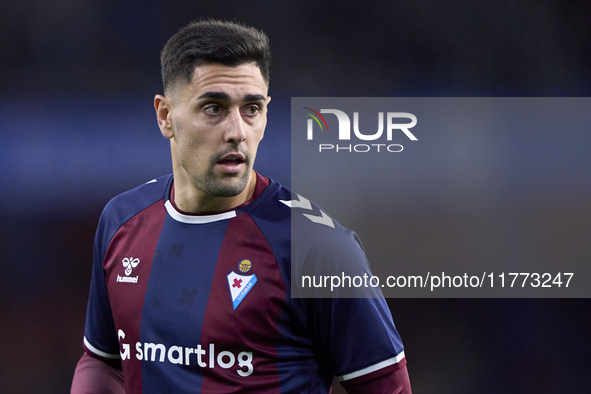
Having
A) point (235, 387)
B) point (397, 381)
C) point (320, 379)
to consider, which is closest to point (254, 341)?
point (235, 387)

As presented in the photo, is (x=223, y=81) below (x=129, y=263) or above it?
above

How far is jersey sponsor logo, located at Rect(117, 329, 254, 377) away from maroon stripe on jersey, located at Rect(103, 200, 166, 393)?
0.06 metres

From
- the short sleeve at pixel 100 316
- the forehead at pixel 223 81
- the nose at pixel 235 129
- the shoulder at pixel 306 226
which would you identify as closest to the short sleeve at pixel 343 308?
the shoulder at pixel 306 226

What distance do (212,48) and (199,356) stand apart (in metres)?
0.87

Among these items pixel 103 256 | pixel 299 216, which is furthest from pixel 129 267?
pixel 299 216

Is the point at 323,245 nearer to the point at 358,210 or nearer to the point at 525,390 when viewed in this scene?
the point at 358,210

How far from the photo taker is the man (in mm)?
1468

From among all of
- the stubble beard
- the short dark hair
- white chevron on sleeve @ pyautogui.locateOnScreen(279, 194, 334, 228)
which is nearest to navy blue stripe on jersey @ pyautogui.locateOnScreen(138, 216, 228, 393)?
the stubble beard

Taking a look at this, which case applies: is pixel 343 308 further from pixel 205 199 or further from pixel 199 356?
pixel 205 199

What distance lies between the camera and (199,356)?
4.89ft

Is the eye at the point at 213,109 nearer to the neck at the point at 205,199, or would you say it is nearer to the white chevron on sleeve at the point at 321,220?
the neck at the point at 205,199

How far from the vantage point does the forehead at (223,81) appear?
152 centimetres

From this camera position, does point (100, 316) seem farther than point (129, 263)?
Yes

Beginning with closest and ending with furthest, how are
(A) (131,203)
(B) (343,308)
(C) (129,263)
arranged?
(B) (343,308) → (C) (129,263) → (A) (131,203)
